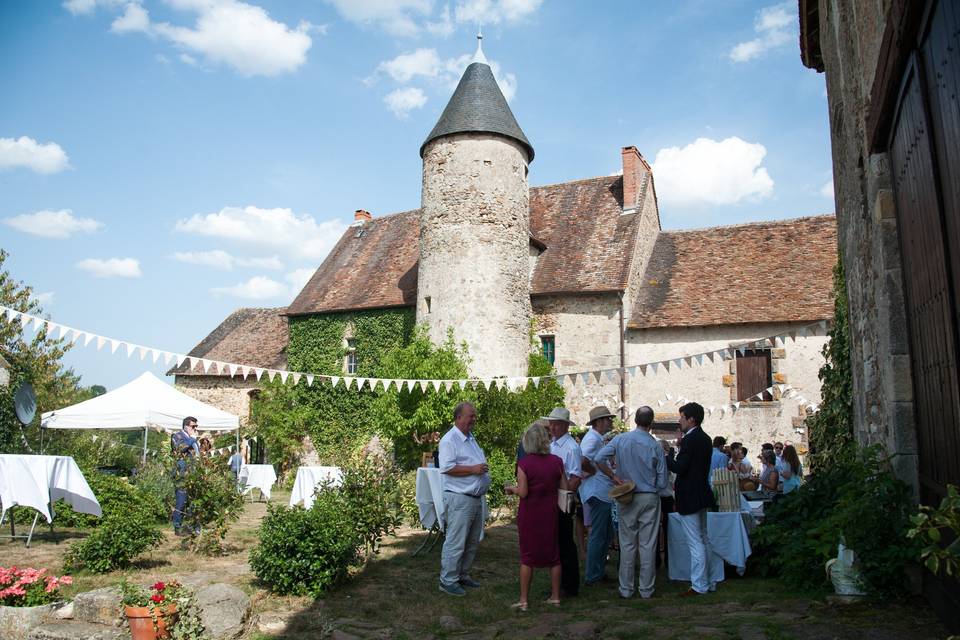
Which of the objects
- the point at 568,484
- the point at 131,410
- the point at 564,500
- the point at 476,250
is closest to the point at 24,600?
the point at 564,500

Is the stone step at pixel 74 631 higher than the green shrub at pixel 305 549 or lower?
lower

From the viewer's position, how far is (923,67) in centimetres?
346

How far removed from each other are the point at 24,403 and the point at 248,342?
16399 mm

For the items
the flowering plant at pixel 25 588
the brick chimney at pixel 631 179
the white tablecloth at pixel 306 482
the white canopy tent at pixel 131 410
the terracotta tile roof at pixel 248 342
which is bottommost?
the flowering plant at pixel 25 588

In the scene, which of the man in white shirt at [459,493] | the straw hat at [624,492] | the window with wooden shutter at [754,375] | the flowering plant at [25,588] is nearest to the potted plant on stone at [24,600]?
the flowering plant at [25,588]

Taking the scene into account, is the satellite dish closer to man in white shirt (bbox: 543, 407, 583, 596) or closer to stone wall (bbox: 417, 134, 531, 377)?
man in white shirt (bbox: 543, 407, 583, 596)

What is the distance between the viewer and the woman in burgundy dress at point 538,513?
541 cm

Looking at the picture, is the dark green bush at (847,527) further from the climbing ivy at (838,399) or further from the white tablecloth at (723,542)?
the climbing ivy at (838,399)

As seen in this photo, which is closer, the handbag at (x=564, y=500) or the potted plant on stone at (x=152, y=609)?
the potted plant on stone at (x=152, y=609)

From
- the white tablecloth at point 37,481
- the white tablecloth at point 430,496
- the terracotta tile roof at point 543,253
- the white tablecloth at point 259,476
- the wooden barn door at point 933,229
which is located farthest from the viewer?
the terracotta tile roof at point 543,253

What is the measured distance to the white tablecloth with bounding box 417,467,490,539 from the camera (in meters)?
7.58

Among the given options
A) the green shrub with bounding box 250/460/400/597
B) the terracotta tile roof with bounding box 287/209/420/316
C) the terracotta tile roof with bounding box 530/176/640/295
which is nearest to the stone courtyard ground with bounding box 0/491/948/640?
the green shrub with bounding box 250/460/400/597

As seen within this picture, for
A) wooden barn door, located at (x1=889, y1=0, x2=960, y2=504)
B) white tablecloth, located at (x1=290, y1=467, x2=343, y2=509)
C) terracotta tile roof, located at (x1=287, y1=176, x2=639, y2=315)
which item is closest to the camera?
wooden barn door, located at (x1=889, y1=0, x2=960, y2=504)

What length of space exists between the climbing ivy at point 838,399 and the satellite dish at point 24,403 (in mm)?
10011
